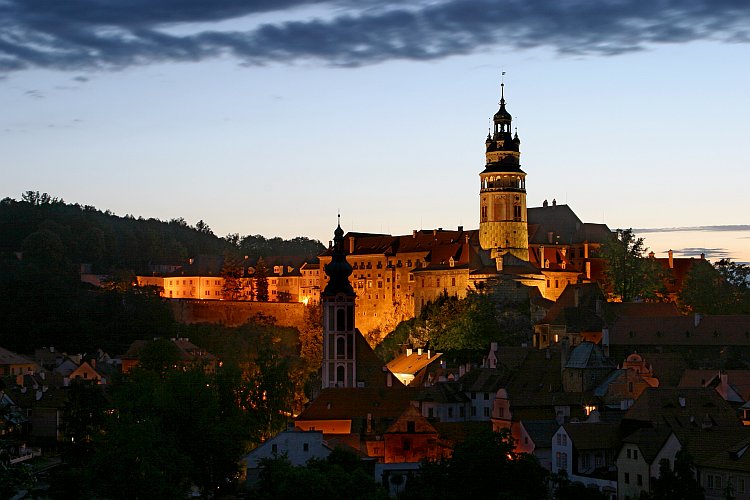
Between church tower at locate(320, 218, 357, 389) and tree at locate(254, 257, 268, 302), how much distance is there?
63387 mm

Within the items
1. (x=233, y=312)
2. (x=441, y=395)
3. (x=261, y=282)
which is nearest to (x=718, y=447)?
(x=441, y=395)

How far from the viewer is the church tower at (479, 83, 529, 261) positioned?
125 m

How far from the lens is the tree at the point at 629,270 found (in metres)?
115

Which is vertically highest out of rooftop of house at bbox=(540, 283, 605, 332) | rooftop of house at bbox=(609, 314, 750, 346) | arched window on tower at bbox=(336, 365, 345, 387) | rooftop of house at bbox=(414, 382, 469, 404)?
rooftop of house at bbox=(540, 283, 605, 332)

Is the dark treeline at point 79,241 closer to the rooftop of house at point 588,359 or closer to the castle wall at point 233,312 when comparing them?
the castle wall at point 233,312

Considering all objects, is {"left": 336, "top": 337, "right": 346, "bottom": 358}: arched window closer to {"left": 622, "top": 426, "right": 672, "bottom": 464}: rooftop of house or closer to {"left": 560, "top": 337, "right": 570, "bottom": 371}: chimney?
{"left": 560, "top": 337, "right": 570, "bottom": 371}: chimney

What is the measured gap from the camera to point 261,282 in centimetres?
16388

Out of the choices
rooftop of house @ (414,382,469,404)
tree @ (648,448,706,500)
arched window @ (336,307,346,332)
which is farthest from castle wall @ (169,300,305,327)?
tree @ (648,448,706,500)

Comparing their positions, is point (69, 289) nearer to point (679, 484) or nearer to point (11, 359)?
point (11, 359)

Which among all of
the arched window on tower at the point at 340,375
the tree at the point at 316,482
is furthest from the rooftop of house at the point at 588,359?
the tree at the point at 316,482

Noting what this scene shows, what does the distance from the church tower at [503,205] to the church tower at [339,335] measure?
29.8m

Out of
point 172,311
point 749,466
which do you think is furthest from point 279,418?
point 172,311

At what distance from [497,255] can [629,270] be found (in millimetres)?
12792

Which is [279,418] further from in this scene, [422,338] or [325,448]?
[422,338]
